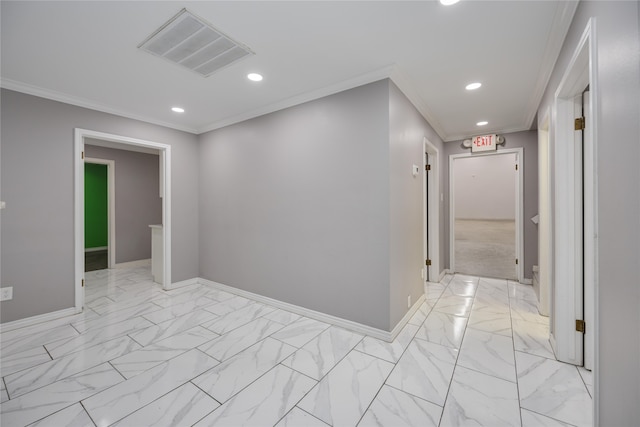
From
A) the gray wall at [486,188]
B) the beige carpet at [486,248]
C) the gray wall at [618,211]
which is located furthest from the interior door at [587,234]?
the gray wall at [486,188]

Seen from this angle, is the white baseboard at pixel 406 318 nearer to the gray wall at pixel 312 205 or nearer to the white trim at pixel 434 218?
the gray wall at pixel 312 205

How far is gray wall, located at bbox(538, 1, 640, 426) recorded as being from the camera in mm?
906

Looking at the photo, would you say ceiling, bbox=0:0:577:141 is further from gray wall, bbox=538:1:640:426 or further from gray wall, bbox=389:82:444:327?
gray wall, bbox=538:1:640:426

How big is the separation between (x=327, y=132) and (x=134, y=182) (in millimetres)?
5131

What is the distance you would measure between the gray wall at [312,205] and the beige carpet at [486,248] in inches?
132

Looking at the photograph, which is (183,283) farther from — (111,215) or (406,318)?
(406,318)

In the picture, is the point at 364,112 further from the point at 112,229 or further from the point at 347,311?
the point at 112,229

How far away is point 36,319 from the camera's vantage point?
9.37ft

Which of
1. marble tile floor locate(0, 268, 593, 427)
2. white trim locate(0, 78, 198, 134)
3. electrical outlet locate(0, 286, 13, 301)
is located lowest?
marble tile floor locate(0, 268, 593, 427)

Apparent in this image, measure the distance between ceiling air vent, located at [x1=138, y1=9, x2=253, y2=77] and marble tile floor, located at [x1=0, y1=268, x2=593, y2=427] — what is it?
254 centimetres

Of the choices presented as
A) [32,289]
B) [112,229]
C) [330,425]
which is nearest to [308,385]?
[330,425]

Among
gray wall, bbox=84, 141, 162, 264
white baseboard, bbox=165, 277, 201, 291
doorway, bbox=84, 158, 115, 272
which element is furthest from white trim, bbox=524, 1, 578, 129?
doorway, bbox=84, 158, 115, 272

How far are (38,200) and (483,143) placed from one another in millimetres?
6207

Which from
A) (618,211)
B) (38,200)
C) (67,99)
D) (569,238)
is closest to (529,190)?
(569,238)
